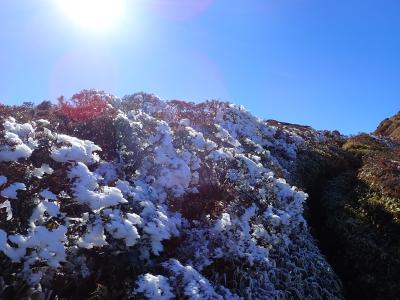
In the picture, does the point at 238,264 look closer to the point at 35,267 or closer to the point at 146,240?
the point at 146,240

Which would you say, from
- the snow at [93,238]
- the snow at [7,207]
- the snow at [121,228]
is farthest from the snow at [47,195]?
the snow at [121,228]

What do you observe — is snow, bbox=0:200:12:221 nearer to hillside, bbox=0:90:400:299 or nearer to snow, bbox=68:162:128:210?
hillside, bbox=0:90:400:299

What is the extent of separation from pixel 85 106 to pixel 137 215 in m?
5.85

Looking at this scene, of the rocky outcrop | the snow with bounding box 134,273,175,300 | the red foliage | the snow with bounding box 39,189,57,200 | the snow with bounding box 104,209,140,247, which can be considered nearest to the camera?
the snow with bounding box 134,273,175,300

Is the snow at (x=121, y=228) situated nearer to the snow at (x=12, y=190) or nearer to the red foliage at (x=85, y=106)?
the snow at (x=12, y=190)

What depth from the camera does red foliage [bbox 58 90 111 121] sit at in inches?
519

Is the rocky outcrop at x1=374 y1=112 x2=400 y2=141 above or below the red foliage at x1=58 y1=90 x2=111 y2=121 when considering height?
above

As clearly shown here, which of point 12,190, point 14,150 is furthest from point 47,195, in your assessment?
point 14,150

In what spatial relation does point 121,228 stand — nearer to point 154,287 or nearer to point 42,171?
point 154,287

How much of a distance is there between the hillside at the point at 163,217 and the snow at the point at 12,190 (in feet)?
0.09

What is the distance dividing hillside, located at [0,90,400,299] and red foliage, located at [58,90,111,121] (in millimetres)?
40

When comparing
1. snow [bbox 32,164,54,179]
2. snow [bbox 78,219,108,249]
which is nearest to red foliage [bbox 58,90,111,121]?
snow [bbox 32,164,54,179]

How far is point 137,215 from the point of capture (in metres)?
9.34

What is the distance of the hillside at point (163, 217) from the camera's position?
8.16 meters
